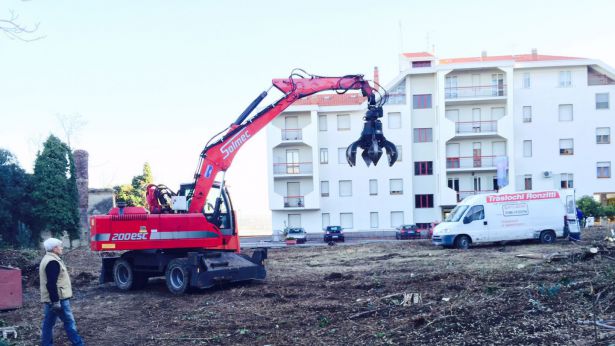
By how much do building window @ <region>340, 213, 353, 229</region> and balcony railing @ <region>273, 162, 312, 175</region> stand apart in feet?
16.3

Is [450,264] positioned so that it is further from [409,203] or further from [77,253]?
[409,203]

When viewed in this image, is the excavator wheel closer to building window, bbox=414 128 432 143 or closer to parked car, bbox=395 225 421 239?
parked car, bbox=395 225 421 239

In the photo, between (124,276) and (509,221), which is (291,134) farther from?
(124,276)

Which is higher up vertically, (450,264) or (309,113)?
(309,113)

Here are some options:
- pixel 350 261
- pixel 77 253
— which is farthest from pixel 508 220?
pixel 77 253

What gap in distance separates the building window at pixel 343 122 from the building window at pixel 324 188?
4.98 m

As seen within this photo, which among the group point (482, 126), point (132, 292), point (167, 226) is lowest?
point (132, 292)

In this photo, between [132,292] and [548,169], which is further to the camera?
[548,169]

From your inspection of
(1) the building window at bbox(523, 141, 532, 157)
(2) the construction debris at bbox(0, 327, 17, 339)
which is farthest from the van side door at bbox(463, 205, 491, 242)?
(1) the building window at bbox(523, 141, 532, 157)

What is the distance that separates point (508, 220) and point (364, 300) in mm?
15520

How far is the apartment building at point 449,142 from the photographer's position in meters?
47.2

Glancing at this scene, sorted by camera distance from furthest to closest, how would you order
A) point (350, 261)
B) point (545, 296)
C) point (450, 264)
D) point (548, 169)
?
point (548, 169) < point (350, 261) < point (450, 264) < point (545, 296)

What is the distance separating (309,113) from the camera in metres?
49.4

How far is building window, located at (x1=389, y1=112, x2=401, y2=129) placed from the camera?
160 ft
